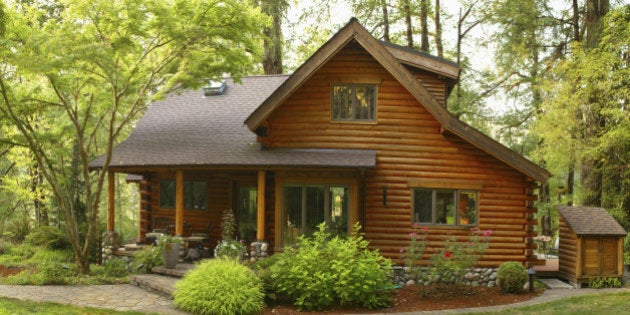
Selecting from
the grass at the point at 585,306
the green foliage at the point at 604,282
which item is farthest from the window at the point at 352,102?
the green foliage at the point at 604,282

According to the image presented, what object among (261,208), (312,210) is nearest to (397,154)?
(312,210)

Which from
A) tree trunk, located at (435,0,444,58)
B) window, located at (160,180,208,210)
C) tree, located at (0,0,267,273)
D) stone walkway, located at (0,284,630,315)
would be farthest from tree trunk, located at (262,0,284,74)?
stone walkway, located at (0,284,630,315)

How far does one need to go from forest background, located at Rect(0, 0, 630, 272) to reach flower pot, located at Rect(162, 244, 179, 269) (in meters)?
2.02

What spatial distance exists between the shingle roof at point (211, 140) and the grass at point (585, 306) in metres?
5.03

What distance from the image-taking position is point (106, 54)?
13562 mm

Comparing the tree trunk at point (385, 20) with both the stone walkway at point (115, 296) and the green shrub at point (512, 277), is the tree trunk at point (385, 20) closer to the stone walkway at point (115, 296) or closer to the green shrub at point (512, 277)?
the green shrub at point (512, 277)

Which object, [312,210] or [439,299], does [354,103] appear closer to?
[312,210]

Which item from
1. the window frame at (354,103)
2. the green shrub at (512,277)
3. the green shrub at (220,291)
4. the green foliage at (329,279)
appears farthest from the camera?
the window frame at (354,103)

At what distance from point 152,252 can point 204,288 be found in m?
4.88

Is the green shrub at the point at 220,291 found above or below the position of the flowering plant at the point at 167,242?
below

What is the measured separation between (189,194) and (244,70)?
476 centimetres

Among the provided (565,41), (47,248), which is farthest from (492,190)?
(47,248)

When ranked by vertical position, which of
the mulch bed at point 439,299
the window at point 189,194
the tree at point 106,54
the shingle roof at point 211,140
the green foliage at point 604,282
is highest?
the tree at point 106,54

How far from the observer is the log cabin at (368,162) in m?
15.2
